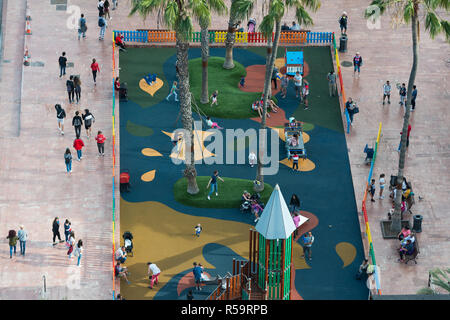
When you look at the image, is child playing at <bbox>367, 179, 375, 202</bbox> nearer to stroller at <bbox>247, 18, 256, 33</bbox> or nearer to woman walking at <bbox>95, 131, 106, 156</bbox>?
woman walking at <bbox>95, 131, 106, 156</bbox>

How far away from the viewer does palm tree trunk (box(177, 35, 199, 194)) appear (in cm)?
4562

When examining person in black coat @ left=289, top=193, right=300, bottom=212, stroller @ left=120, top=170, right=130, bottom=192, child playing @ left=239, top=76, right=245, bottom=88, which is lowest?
person in black coat @ left=289, top=193, right=300, bottom=212

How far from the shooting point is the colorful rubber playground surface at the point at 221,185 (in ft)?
149

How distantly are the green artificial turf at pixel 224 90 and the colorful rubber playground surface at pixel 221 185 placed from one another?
0.06 metres

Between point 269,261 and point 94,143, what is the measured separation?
18584 millimetres

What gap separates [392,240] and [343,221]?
9.35 ft

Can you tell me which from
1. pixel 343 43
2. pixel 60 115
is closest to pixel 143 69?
pixel 60 115

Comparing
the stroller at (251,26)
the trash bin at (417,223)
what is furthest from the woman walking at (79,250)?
the stroller at (251,26)

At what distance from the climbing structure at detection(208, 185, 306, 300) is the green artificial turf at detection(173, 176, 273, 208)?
9868 mm

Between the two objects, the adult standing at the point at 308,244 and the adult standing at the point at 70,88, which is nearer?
the adult standing at the point at 308,244

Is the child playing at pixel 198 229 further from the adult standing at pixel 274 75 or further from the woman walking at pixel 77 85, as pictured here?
the adult standing at pixel 274 75

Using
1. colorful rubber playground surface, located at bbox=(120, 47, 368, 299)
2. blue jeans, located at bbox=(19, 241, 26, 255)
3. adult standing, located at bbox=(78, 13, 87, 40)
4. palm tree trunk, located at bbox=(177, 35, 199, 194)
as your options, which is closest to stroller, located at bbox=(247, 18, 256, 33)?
colorful rubber playground surface, located at bbox=(120, 47, 368, 299)
